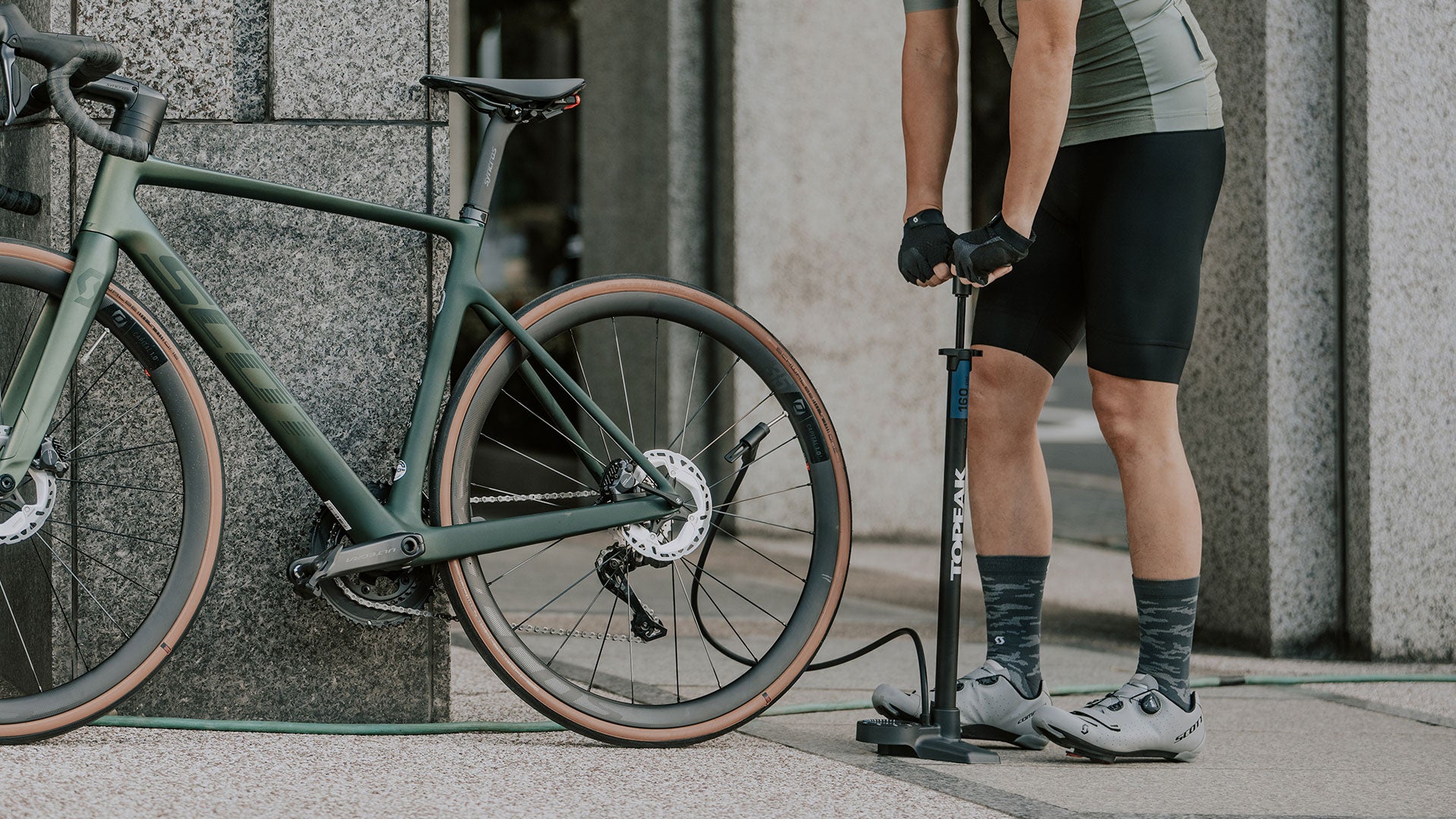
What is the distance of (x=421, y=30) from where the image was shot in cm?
338

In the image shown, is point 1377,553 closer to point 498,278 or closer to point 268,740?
point 268,740

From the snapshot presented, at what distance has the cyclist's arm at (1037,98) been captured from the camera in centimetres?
306

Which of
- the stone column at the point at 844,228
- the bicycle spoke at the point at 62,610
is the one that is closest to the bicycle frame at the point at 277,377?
the bicycle spoke at the point at 62,610

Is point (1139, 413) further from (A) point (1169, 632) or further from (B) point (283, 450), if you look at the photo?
(B) point (283, 450)

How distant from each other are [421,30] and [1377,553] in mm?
2897

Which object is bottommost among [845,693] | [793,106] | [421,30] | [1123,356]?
[845,693]

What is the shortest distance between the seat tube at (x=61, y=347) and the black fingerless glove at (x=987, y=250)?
150 cm

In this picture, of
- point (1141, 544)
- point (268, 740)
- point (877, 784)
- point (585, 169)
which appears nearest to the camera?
point (877, 784)

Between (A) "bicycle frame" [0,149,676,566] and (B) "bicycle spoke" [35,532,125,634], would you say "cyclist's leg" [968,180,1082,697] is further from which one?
(B) "bicycle spoke" [35,532,125,634]

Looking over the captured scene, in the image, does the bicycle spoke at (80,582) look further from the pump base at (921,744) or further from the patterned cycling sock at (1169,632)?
the patterned cycling sock at (1169,632)

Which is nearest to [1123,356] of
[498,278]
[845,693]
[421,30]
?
[845,693]

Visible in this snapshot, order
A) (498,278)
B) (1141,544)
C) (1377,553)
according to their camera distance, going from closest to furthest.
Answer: (1141,544)
(1377,553)
(498,278)

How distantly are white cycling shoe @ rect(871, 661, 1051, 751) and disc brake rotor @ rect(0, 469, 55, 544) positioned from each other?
5.21 ft

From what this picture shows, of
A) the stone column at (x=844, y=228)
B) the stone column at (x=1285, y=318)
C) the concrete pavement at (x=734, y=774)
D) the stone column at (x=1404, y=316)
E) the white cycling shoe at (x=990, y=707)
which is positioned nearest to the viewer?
the concrete pavement at (x=734, y=774)
